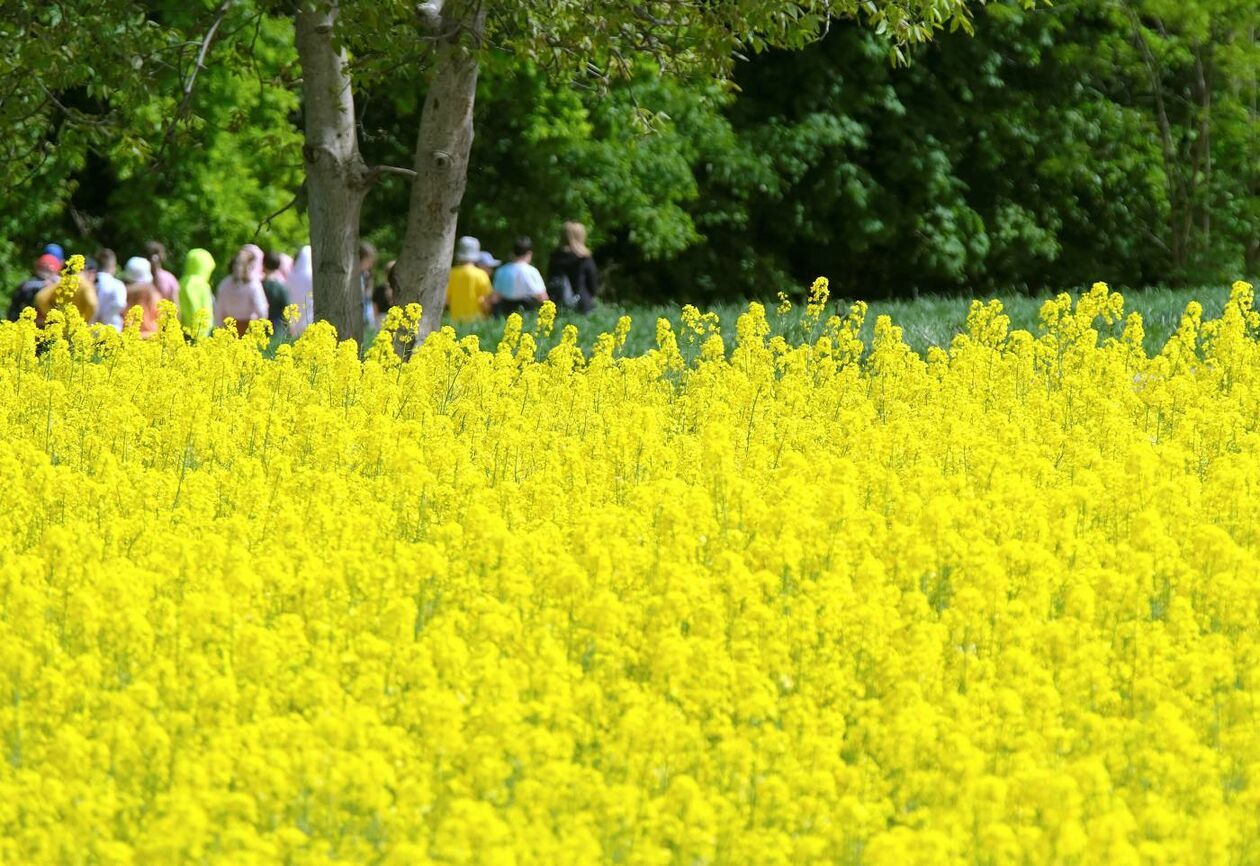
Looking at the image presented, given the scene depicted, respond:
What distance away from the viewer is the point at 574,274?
19.3 meters

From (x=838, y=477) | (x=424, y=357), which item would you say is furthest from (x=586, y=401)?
(x=838, y=477)

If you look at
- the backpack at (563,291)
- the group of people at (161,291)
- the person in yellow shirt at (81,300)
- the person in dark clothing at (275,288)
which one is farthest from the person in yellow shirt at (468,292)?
the person in yellow shirt at (81,300)

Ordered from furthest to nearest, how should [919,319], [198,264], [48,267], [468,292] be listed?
[468,292] → [48,267] → [198,264] → [919,319]

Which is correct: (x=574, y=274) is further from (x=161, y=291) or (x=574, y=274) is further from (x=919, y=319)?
(x=919, y=319)

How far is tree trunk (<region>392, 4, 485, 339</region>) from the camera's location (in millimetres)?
13906

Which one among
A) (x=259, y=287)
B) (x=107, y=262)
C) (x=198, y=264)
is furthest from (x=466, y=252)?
(x=107, y=262)

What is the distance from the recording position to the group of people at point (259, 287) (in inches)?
670

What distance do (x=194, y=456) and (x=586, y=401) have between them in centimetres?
225

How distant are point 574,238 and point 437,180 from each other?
5.10 meters

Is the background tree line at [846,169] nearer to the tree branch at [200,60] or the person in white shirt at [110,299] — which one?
the person in white shirt at [110,299]

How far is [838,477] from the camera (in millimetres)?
8539

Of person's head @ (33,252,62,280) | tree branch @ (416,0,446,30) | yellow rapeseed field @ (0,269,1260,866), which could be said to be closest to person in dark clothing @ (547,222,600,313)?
person's head @ (33,252,62,280)

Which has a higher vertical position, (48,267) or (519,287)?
(519,287)

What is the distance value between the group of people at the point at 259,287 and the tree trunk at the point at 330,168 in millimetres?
2023
